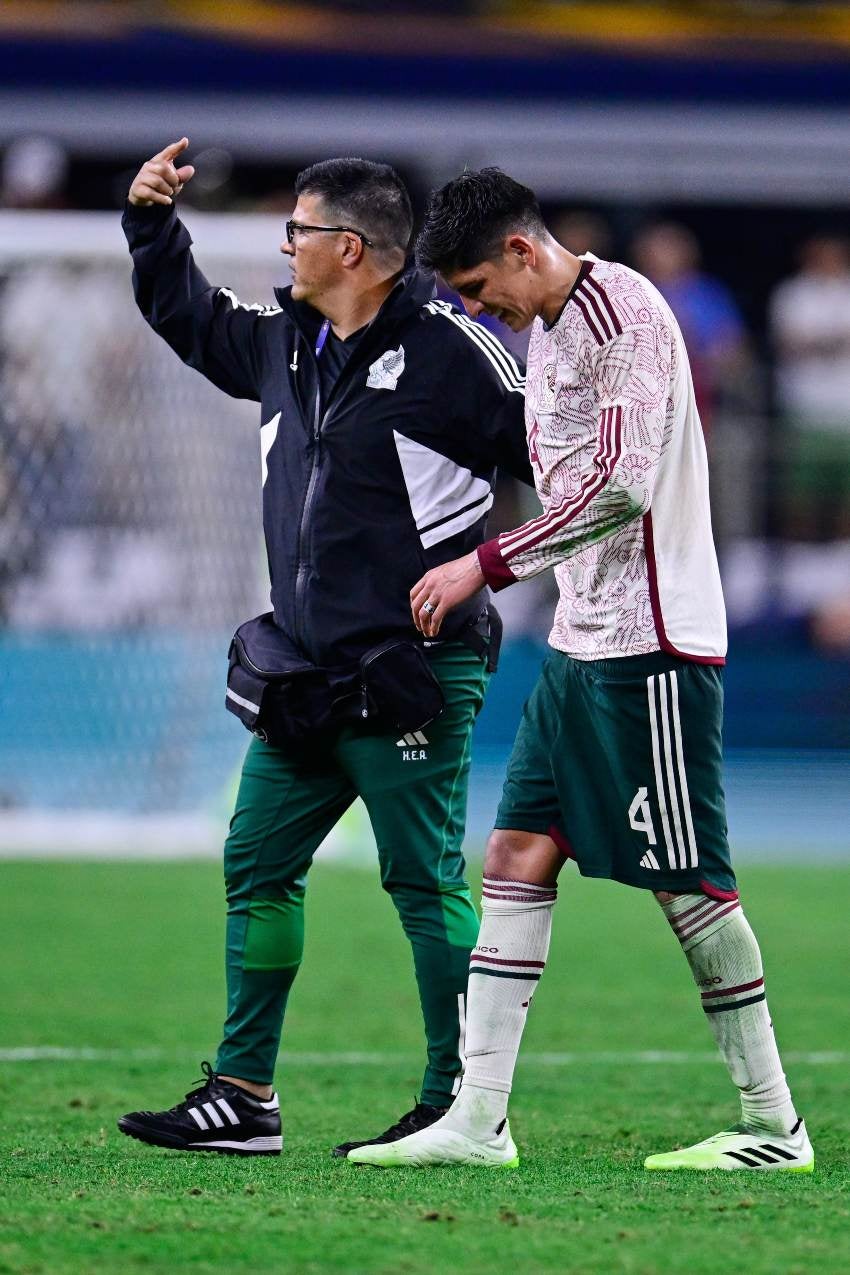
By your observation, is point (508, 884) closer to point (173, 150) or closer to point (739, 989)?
point (739, 989)

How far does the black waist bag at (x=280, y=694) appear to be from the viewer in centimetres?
455

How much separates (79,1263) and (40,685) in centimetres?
714

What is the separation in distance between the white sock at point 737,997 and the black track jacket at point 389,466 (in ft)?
2.87

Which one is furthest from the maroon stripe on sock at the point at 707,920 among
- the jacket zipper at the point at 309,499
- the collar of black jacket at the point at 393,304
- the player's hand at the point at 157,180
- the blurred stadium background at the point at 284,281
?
the blurred stadium background at the point at 284,281

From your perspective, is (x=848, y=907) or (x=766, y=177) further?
(x=766, y=177)

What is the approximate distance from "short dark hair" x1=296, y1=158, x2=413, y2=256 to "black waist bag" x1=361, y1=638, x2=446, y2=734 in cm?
95

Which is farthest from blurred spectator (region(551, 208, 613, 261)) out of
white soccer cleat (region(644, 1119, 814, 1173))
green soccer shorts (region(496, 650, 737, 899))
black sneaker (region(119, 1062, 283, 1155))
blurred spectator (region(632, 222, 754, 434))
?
white soccer cleat (region(644, 1119, 814, 1173))

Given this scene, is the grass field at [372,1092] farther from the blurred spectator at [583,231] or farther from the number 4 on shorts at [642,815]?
the blurred spectator at [583,231]

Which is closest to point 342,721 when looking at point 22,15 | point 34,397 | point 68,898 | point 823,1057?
point 823,1057

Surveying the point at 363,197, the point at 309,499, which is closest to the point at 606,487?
the point at 309,499

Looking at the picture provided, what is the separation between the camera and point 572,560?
4.31 m

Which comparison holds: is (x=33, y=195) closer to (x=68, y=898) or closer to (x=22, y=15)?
(x=22, y=15)

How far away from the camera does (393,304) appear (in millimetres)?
4582

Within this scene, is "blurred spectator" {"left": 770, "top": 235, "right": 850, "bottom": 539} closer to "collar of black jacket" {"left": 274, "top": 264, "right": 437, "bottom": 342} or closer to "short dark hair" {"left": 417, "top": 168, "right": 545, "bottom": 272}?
"collar of black jacket" {"left": 274, "top": 264, "right": 437, "bottom": 342}
